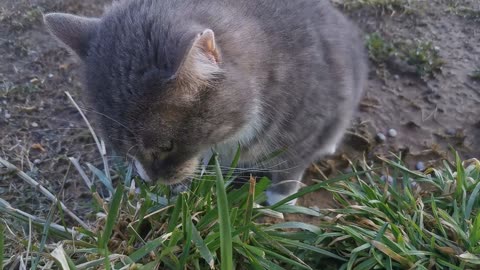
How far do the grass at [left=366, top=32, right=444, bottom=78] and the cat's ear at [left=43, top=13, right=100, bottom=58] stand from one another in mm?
→ 1646

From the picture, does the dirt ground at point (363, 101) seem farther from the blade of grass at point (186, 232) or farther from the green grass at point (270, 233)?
the blade of grass at point (186, 232)

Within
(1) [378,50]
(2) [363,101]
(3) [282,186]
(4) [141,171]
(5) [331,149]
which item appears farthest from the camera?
(1) [378,50]

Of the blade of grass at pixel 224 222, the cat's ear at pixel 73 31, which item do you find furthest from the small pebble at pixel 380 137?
the cat's ear at pixel 73 31

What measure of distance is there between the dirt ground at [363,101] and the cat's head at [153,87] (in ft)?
2.29

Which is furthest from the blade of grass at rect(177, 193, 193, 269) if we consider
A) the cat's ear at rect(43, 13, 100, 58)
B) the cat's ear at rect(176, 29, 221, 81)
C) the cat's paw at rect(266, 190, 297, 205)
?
the cat's paw at rect(266, 190, 297, 205)

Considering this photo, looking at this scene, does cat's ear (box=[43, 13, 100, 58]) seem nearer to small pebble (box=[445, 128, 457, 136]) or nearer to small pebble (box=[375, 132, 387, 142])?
small pebble (box=[375, 132, 387, 142])

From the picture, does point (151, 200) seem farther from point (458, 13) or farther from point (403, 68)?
point (458, 13)

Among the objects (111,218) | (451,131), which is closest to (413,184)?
(451,131)

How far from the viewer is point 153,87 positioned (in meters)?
1.43

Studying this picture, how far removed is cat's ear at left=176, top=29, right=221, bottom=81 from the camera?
4.40 ft

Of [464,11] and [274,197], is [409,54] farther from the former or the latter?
[274,197]

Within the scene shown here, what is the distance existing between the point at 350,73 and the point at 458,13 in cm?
129

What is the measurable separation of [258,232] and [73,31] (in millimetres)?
881

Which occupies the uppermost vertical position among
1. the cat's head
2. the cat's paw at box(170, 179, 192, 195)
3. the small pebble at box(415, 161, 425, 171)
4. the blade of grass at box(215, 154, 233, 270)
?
the cat's head
